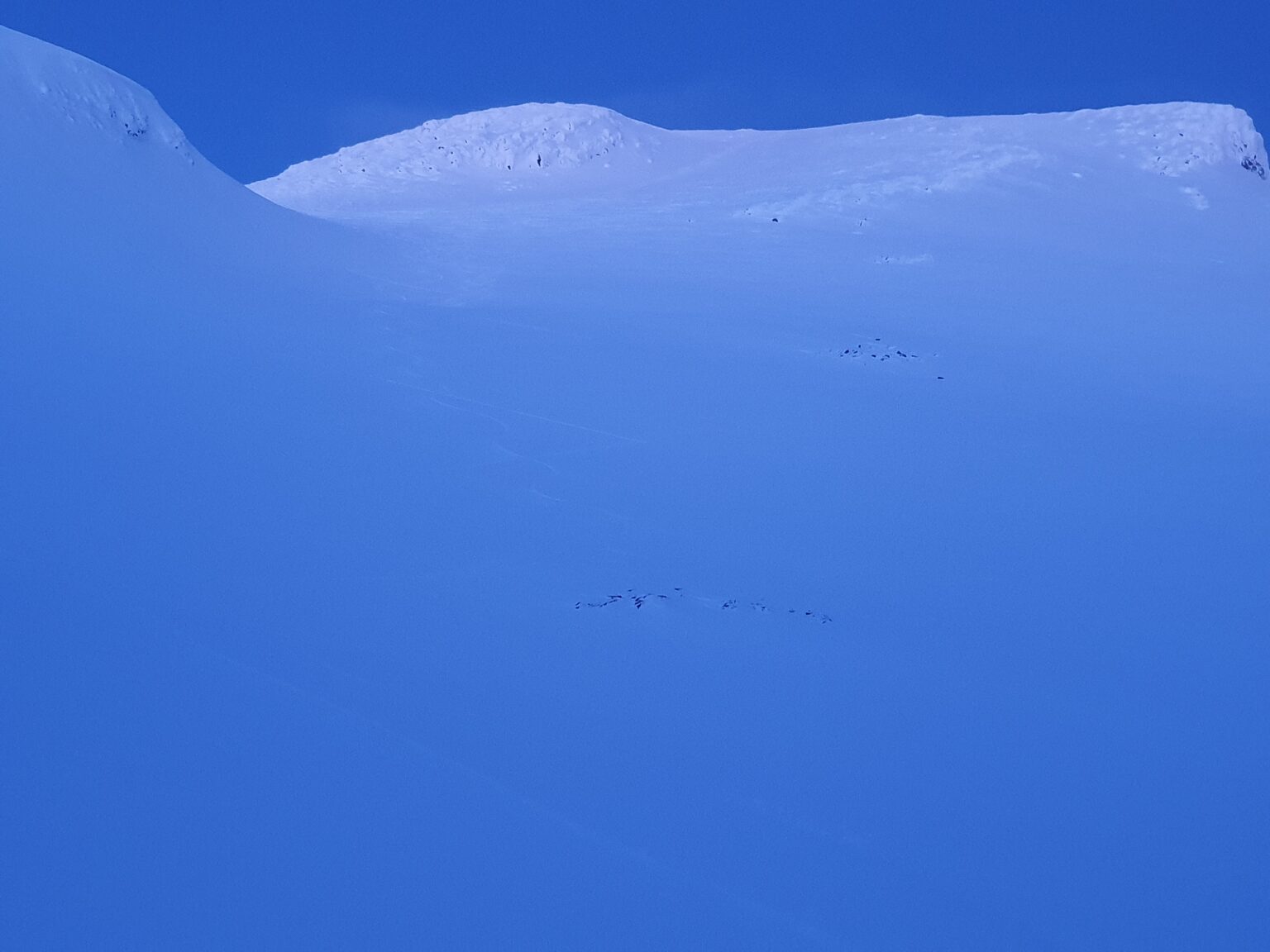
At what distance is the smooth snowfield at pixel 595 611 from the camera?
375 centimetres

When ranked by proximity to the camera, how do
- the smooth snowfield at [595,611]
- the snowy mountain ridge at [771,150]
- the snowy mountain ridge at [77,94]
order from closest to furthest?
the smooth snowfield at [595,611], the snowy mountain ridge at [77,94], the snowy mountain ridge at [771,150]

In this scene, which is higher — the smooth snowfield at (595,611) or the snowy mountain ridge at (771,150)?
the snowy mountain ridge at (771,150)

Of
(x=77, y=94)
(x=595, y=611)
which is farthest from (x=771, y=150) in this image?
(x=595, y=611)

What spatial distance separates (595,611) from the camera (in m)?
5.67

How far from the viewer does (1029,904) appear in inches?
146

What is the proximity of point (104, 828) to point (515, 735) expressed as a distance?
1.66 m

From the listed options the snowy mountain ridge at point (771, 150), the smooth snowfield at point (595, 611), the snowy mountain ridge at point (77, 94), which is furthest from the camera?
the snowy mountain ridge at point (771, 150)

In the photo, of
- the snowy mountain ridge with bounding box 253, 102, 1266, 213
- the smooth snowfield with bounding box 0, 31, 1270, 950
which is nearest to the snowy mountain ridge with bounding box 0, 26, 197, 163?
the smooth snowfield with bounding box 0, 31, 1270, 950

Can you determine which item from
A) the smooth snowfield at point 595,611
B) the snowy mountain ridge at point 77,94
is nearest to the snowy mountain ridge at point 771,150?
the snowy mountain ridge at point 77,94

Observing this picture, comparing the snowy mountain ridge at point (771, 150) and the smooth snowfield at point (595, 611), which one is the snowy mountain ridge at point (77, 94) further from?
the snowy mountain ridge at point (771, 150)

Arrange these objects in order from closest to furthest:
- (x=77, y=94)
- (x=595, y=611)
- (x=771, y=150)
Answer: (x=595, y=611) < (x=77, y=94) < (x=771, y=150)

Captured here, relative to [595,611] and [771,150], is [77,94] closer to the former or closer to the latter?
[595,611]

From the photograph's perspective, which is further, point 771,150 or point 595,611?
point 771,150

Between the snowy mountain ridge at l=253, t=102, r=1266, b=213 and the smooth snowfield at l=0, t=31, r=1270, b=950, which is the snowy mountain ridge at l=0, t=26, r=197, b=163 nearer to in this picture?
the smooth snowfield at l=0, t=31, r=1270, b=950
